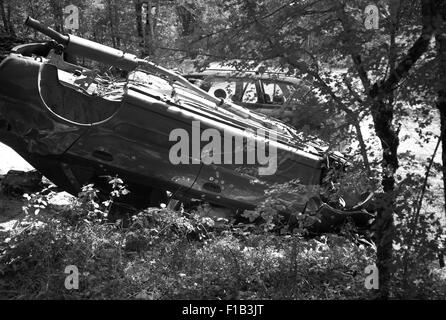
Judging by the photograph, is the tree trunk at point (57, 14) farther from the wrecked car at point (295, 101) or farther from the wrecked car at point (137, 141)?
the wrecked car at point (295, 101)

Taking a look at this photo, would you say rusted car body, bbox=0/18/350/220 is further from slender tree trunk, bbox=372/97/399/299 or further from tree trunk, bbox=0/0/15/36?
tree trunk, bbox=0/0/15/36

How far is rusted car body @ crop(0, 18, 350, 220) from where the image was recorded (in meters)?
5.56

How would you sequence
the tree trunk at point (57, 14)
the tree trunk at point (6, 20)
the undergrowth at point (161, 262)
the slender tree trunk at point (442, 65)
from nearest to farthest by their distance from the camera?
the slender tree trunk at point (442, 65) → the undergrowth at point (161, 262) → the tree trunk at point (57, 14) → the tree trunk at point (6, 20)

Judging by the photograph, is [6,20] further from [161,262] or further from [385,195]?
[385,195]

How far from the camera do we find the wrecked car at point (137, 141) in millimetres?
5562

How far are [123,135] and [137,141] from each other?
0.16 meters

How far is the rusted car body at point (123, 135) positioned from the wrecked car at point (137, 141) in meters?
0.01

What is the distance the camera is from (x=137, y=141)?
5.62m

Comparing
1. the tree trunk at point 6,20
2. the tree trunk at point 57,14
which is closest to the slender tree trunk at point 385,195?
the tree trunk at point 57,14

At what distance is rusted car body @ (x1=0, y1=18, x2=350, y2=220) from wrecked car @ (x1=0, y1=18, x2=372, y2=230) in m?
0.01

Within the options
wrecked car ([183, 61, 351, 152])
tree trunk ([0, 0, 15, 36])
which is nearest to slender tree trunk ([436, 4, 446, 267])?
wrecked car ([183, 61, 351, 152])

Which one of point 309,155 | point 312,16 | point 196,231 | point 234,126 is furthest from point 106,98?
point 312,16

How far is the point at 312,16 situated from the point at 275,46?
18.6 inches

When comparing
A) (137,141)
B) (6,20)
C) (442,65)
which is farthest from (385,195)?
(6,20)
